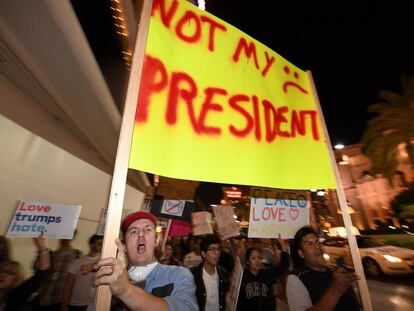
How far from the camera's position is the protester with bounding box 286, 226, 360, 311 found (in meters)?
1.99

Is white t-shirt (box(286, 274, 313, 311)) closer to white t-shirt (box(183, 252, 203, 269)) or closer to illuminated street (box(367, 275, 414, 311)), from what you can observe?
white t-shirt (box(183, 252, 203, 269))

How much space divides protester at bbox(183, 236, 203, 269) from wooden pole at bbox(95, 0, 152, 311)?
13.4 feet

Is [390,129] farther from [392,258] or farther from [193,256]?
[193,256]

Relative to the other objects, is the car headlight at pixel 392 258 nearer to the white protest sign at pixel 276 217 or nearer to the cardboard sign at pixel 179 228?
the cardboard sign at pixel 179 228

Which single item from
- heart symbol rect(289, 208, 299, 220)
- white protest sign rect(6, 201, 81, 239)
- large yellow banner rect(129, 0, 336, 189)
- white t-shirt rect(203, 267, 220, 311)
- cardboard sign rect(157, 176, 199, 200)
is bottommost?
white t-shirt rect(203, 267, 220, 311)

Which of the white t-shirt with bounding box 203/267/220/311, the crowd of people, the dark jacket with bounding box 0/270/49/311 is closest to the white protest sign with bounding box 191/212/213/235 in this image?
the crowd of people

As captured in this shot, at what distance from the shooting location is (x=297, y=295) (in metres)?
A: 2.29

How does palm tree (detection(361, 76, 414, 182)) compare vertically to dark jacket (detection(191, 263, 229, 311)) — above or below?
above

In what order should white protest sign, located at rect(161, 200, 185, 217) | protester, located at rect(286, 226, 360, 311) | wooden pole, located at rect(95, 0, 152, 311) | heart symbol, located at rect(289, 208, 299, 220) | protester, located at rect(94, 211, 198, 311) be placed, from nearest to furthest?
wooden pole, located at rect(95, 0, 152, 311) → protester, located at rect(94, 211, 198, 311) → protester, located at rect(286, 226, 360, 311) → heart symbol, located at rect(289, 208, 299, 220) → white protest sign, located at rect(161, 200, 185, 217)

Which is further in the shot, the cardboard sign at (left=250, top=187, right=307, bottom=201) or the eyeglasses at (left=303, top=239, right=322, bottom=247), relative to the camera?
the cardboard sign at (left=250, top=187, right=307, bottom=201)

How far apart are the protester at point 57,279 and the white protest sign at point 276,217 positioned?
2.52m

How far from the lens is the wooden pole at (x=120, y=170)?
3.75 feet

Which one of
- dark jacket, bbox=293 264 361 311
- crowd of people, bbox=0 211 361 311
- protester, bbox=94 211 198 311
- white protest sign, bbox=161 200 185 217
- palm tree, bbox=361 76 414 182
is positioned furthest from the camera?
palm tree, bbox=361 76 414 182

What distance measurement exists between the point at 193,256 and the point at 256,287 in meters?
2.59
